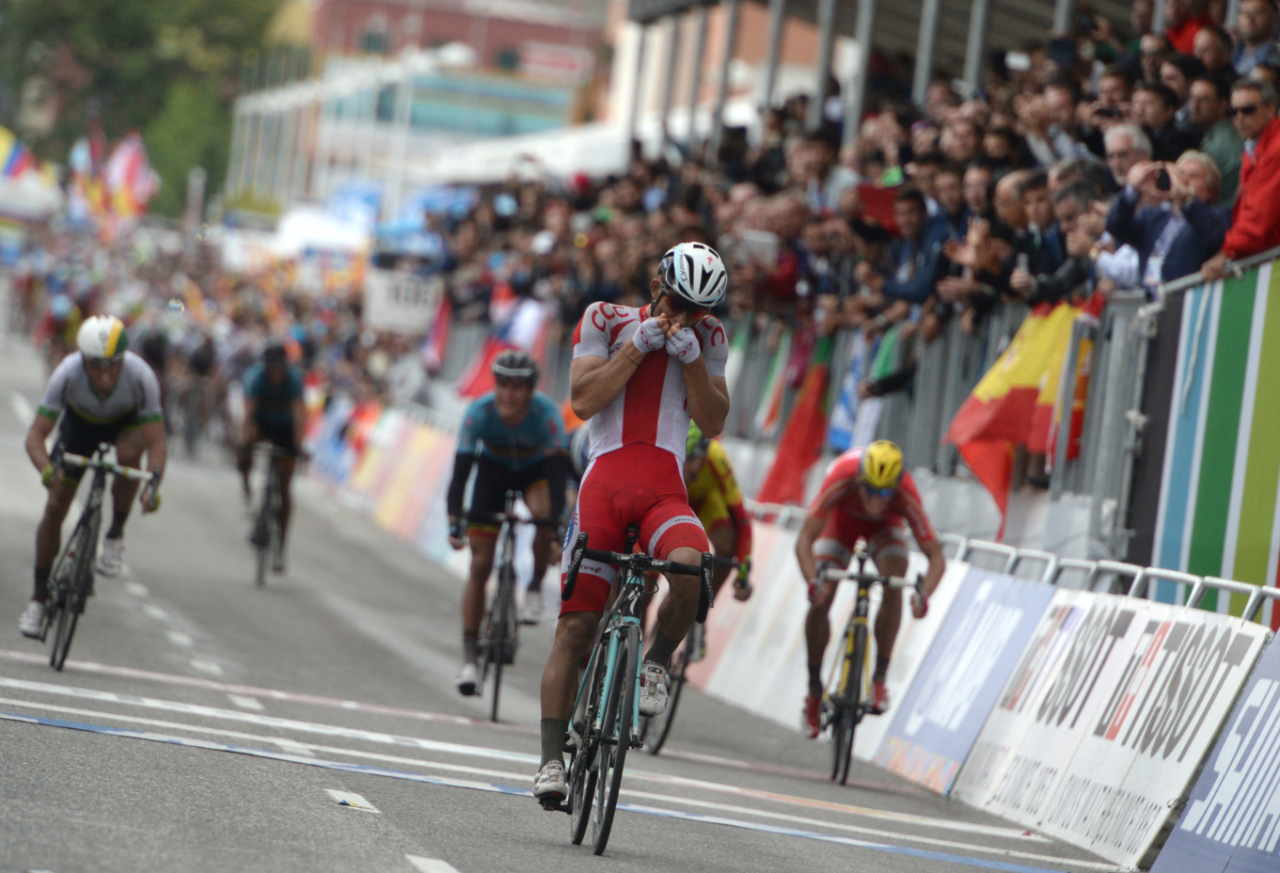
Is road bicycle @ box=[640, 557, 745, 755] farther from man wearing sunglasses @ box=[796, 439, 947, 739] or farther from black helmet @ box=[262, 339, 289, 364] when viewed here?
black helmet @ box=[262, 339, 289, 364]

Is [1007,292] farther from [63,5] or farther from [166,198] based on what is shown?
[63,5]

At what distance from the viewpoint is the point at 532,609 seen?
1251 centimetres

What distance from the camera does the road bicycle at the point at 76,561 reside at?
11.3 m

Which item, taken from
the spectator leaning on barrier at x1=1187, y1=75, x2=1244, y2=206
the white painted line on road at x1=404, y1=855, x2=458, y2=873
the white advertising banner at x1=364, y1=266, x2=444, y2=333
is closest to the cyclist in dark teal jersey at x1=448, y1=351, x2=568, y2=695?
the spectator leaning on barrier at x1=1187, y1=75, x2=1244, y2=206

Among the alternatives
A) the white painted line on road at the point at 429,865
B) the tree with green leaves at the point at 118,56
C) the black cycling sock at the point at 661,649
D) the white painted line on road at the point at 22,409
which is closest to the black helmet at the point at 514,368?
the black cycling sock at the point at 661,649

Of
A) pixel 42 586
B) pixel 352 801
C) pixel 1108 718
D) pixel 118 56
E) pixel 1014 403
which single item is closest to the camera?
pixel 352 801

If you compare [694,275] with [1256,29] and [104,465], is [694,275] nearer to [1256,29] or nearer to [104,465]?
[104,465]

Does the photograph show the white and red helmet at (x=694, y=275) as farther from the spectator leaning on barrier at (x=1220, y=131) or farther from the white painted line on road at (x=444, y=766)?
the spectator leaning on barrier at (x=1220, y=131)

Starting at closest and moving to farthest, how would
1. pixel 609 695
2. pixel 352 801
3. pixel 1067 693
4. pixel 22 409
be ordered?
pixel 609 695
pixel 352 801
pixel 1067 693
pixel 22 409

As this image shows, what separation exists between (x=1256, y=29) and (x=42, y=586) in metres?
7.82

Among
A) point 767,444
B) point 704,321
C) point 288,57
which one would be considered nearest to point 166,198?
point 288,57

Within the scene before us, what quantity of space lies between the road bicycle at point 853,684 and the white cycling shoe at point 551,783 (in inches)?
159

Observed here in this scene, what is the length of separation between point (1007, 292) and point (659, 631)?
651 centimetres

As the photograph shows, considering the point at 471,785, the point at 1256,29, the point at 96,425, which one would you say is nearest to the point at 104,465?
the point at 96,425
